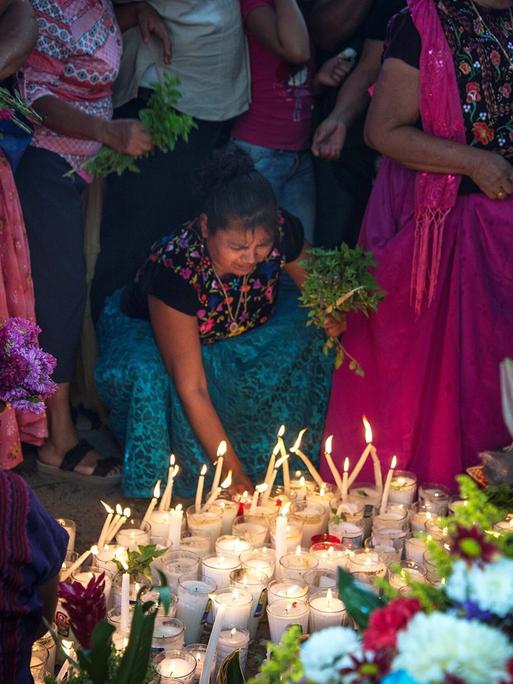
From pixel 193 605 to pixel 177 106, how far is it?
220cm

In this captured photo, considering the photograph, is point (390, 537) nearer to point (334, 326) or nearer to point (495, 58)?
point (334, 326)

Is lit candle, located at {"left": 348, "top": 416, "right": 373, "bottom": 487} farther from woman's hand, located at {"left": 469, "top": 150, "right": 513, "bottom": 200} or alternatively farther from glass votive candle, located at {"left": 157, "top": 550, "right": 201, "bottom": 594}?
woman's hand, located at {"left": 469, "top": 150, "right": 513, "bottom": 200}

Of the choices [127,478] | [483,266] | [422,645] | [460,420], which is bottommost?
[127,478]

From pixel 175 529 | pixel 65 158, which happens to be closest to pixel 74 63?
pixel 65 158

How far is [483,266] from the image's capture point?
3406 mm

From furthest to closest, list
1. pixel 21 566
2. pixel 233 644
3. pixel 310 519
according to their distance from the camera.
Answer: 1. pixel 310 519
2. pixel 233 644
3. pixel 21 566

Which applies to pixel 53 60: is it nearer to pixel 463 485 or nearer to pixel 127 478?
pixel 127 478

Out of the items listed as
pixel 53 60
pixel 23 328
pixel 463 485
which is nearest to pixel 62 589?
pixel 23 328

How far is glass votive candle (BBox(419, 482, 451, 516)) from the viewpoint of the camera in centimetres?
318

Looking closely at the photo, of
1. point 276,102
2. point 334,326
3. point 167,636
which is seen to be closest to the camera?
point 167,636

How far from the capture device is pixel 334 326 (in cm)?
349

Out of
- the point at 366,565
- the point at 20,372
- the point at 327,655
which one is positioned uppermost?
the point at 327,655

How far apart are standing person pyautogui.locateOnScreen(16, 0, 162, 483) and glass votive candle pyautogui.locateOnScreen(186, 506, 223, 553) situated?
0.84 m

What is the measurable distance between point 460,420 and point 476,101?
3.76ft
